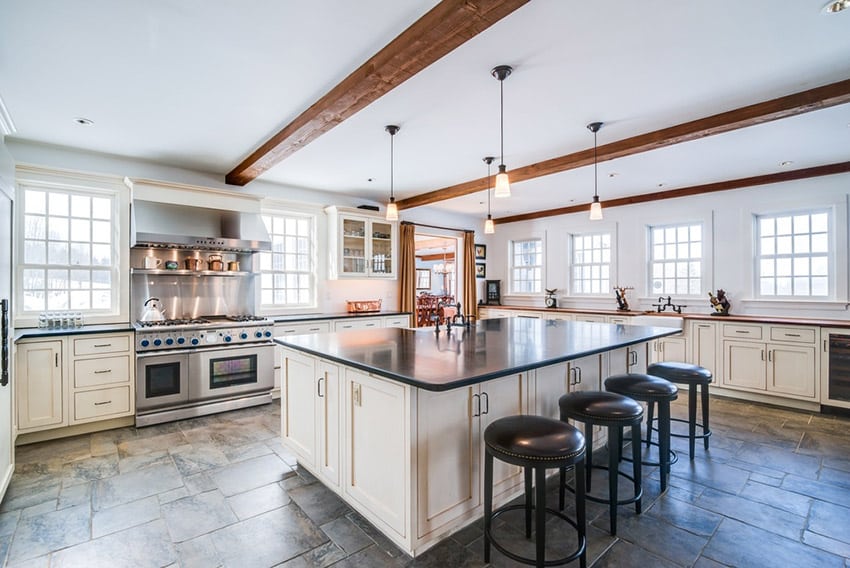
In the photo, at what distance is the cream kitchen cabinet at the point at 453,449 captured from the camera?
76.4 inches

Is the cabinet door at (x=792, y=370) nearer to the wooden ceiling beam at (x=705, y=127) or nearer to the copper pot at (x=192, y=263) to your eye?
the wooden ceiling beam at (x=705, y=127)

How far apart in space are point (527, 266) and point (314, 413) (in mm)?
5749

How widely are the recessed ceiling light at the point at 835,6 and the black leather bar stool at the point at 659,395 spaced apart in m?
2.15

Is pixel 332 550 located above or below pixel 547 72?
below

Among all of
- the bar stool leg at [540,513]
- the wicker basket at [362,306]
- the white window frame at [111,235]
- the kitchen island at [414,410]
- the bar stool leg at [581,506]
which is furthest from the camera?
the wicker basket at [362,306]

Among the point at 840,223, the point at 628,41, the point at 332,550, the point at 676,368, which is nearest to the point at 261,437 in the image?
the point at 332,550

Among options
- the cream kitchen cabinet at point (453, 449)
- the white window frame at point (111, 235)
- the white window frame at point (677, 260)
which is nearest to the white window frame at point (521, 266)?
the white window frame at point (677, 260)

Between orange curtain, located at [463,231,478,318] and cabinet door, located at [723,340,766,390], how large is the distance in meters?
3.77

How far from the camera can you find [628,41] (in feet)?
7.12

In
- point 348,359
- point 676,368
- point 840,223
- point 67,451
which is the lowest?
point 67,451

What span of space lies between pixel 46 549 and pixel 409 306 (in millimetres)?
4790

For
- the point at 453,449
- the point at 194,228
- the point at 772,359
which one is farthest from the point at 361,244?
the point at 772,359

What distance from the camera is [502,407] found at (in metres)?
2.32

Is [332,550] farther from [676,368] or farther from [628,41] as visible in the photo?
[628,41]
